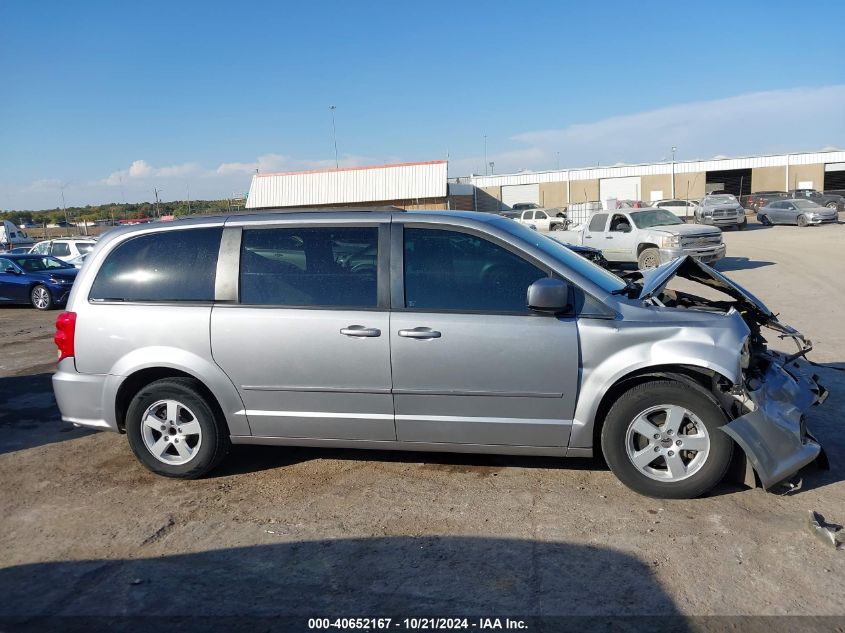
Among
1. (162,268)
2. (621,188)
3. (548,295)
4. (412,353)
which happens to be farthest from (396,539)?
(621,188)

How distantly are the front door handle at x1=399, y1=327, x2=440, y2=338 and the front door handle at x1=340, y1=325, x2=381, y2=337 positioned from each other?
17 cm

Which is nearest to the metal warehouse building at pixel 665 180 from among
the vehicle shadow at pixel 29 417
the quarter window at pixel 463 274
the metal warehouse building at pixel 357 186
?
the metal warehouse building at pixel 357 186

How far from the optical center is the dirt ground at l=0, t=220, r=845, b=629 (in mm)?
3340

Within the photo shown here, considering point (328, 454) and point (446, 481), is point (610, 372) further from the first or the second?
point (328, 454)

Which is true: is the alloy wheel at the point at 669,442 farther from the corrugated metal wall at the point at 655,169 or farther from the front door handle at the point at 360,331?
the corrugated metal wall at the point at 655,169

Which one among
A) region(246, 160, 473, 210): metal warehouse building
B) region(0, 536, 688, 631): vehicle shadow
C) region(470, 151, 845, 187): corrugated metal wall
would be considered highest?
region(470, 151, 845, 187): corrugated metal wall

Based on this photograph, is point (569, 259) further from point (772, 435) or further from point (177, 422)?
point (177, 422)

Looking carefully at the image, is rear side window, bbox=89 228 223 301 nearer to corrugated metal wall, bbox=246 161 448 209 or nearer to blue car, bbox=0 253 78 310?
blue car, bbox=0 253 78 310

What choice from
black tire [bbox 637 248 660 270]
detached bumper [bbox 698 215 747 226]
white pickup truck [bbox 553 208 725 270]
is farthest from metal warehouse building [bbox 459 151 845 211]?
black tire [bbox 637 248 660 270]

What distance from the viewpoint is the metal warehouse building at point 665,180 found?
55.6 m

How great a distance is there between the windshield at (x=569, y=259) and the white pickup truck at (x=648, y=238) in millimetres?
12602

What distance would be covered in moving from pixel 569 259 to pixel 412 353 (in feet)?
4.35

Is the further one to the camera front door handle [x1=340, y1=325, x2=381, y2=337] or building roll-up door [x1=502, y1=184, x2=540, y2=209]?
building roll-up door [x1=502, y1=184, x2=540, y2=209]

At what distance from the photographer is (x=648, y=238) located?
17516mm
